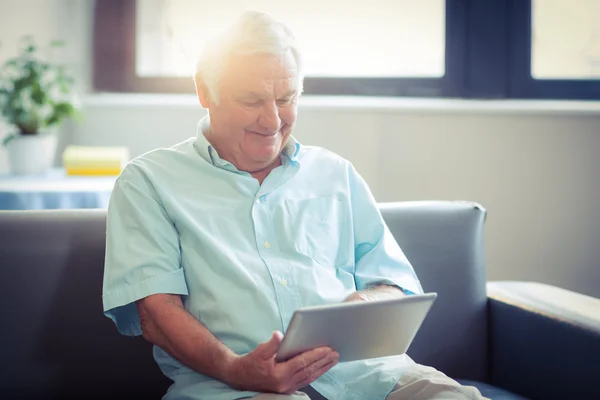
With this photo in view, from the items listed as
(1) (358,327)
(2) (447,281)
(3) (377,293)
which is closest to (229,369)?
(1) (358,327)

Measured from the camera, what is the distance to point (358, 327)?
1118 millimetres

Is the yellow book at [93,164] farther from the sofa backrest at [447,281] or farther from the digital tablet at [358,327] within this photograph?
the digital tablet at [358,327]

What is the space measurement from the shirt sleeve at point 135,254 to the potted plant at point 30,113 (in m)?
1.24

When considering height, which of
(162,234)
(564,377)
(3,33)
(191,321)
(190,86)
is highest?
(3,33)

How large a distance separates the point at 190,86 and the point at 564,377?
75.0 inches

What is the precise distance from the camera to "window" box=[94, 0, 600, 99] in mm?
2672

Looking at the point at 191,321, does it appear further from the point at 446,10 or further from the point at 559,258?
the point at 446,10

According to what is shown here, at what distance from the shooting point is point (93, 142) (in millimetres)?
2850

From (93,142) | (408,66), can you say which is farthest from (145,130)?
(408,66)

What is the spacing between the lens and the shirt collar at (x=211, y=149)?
1438 millimetres

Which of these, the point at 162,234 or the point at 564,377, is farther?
the point at 564,377

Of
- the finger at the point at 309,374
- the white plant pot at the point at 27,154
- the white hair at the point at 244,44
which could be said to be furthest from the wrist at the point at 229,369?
the white plant pot at the point at 27,154

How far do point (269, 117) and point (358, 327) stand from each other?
18.6 inches

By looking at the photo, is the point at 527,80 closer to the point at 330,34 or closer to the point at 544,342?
the point at 330,34
